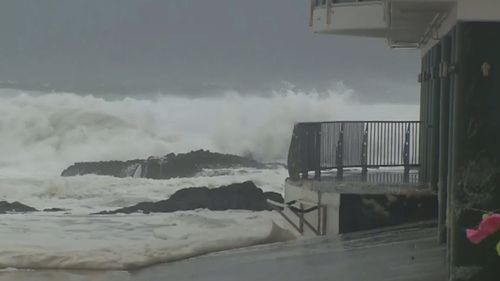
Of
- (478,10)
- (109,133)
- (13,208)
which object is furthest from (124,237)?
(109,133)

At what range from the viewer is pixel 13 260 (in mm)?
13391

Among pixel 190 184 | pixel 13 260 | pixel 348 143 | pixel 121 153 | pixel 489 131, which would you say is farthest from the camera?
pixel 121 153

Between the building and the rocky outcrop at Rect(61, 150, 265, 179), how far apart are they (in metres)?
22.2

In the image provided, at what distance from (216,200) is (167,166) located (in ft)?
50.2

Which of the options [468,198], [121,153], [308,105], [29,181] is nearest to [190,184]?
[29,181]

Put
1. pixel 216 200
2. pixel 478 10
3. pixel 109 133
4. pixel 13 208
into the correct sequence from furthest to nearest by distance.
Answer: pixel 109 133 < pixel 13 208 < pixel 216 200 < pixel 478 10

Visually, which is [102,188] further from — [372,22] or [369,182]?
[372,22]

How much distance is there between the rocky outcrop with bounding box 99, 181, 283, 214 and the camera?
26656 mm

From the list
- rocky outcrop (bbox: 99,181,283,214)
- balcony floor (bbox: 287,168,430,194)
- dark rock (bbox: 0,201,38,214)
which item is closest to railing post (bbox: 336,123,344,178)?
balcony floor (bbox: 287,168,430,194)

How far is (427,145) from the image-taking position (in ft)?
58.4

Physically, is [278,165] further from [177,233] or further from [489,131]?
[489,131]

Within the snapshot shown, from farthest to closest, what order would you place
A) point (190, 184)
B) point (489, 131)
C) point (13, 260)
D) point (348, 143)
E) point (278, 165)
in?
point (278, 165) < point (190, 184) < point (348, 143) < point (13, 260) < point (489, 131)

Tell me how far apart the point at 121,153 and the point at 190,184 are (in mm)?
17784

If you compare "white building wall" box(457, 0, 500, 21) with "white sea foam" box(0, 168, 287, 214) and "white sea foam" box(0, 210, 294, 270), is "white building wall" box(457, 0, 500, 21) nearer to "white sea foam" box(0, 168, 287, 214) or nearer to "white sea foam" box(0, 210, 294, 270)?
"white sea foam" box(0, 210, 294, 270)
